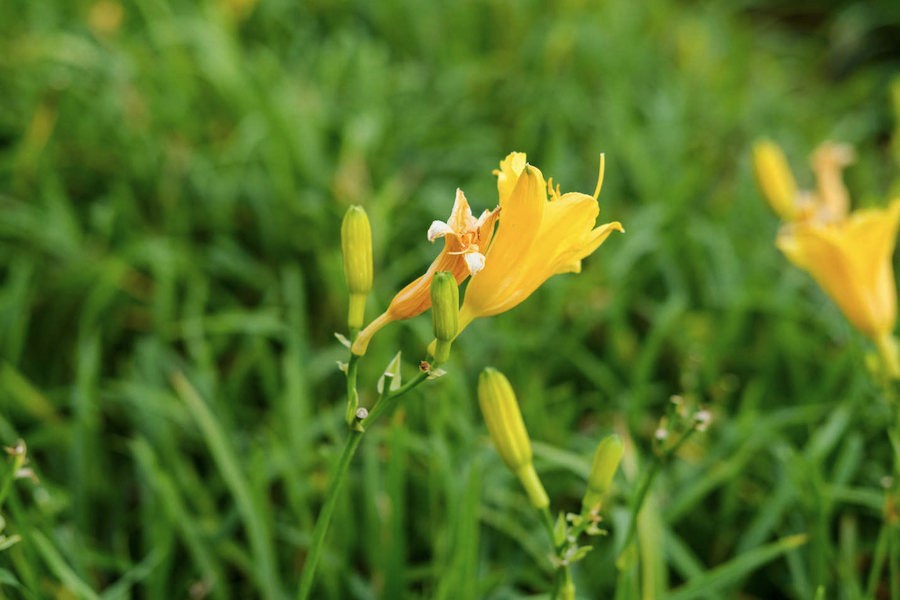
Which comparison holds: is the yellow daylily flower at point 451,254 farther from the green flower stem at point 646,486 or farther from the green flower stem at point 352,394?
the green flower stem at point 646,486

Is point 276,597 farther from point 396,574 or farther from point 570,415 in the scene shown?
point 570,415

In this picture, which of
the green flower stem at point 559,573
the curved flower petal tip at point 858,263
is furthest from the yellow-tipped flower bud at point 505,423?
the curved flower petal tip at point 858,263

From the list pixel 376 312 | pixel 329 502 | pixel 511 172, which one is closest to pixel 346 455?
pixel 329 502

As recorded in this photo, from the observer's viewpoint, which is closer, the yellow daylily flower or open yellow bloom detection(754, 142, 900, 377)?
the yellow daylily flower

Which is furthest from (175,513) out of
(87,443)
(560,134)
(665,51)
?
(665,51)

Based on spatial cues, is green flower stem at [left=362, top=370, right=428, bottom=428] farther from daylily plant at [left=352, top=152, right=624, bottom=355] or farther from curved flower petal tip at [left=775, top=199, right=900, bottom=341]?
curved flower petal tip at [left=775, top=199, right=900, bottom=341]

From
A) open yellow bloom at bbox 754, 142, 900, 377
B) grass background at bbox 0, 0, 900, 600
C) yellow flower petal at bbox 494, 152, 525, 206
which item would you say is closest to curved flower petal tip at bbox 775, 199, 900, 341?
open yellow bloom at bbox 754, 142, 900, 377
